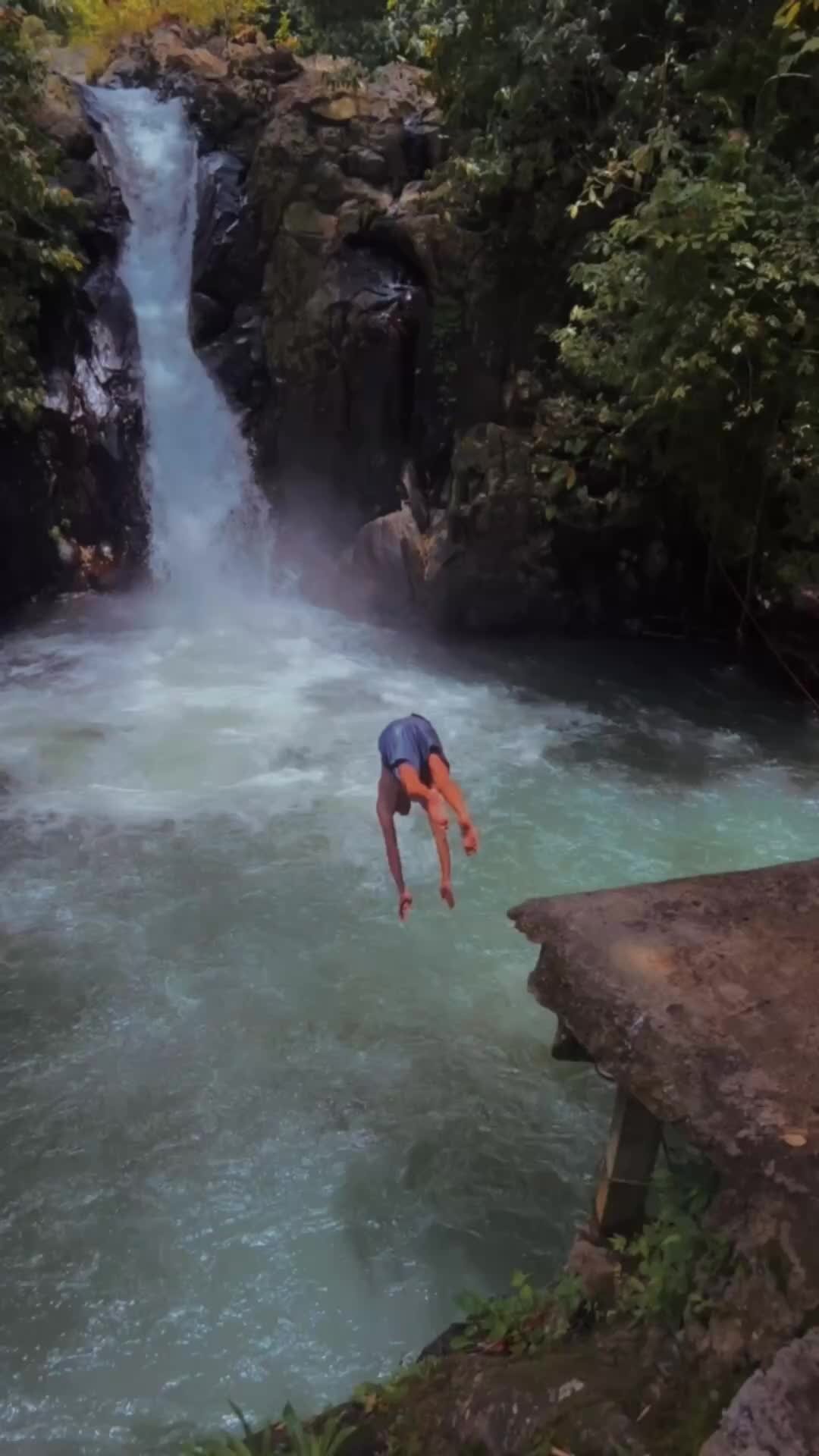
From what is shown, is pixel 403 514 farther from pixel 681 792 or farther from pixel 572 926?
pixel 572 926

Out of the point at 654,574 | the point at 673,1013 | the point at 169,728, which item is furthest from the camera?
the point at 654,574

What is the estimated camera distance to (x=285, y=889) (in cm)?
622

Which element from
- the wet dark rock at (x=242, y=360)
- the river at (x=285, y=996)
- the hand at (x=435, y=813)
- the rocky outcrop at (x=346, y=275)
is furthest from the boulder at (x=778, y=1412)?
the wet dark rock at (x=242, y=360)

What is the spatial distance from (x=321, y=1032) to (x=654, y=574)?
7227 millimetres

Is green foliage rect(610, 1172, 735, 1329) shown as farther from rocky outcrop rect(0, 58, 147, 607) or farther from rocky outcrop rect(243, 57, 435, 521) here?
rocky outcrop rect(0, 58, 147, 607)

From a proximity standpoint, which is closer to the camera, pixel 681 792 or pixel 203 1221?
pixel 203 1221

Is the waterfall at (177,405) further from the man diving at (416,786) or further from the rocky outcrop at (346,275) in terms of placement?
the man diving at (416,786)

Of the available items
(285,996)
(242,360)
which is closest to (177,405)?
(242,360)

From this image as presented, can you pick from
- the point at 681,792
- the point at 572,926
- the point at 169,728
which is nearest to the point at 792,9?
the point at 572,926

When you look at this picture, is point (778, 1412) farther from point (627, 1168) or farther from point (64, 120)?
point (64, 120)

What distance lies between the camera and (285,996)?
527cm

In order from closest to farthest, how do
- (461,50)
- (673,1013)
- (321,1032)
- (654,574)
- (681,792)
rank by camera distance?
1. (673,1013)
2. (321,1032)
3. (681,792)
4. (461,50)
5. (654,574)

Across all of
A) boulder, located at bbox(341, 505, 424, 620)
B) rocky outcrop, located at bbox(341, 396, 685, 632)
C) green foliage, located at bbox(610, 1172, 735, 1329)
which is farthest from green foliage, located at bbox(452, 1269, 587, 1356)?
boulder, located at bbox(341, 505, 424, 620)

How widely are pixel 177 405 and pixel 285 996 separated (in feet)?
28.1
